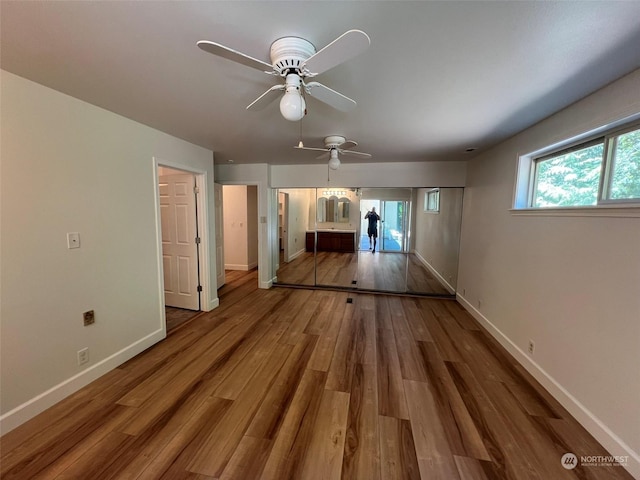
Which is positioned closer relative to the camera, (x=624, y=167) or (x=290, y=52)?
(x=290, y=52)

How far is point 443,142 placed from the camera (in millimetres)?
3158

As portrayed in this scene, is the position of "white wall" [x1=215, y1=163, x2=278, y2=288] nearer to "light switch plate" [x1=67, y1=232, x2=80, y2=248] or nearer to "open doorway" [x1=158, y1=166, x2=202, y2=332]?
"open doorway" [x1=158, y1=166, x2=202, y2=332]

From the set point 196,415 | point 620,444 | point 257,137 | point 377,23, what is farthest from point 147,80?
point 620,444

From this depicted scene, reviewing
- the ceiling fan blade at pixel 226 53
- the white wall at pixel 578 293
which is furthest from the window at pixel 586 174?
the ceiling fan blade at pixel 226 53

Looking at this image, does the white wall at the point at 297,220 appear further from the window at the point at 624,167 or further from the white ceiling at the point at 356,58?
the window at the point at 624,167

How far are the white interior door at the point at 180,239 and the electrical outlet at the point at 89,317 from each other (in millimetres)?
1501

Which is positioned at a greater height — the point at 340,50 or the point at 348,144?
the point at 348,144

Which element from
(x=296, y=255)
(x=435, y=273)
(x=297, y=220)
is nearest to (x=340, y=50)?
(x=435, y=273)

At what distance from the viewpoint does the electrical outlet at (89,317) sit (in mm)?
2162

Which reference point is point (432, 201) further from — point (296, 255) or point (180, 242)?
point (180, 242)

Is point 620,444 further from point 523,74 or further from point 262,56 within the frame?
point 262,56

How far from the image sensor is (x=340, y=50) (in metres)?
1.07

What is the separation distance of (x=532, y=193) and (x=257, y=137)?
3.16 metres

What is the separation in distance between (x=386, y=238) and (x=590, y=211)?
11.4 feet
